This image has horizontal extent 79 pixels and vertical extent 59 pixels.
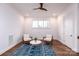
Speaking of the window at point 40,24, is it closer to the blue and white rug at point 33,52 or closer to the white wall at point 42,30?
the white wall at point 42,30

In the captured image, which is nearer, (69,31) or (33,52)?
(33,52)

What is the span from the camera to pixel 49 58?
0.71 meters

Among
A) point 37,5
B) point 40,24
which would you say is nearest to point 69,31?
point 37,5

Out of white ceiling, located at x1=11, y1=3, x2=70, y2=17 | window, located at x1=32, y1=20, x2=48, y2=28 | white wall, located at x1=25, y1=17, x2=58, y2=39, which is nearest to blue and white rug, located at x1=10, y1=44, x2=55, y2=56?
white ceiling, located at x1=11, y1=3, x2=70, y2=17

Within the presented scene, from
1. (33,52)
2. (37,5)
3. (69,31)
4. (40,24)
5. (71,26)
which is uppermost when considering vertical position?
(37,5)

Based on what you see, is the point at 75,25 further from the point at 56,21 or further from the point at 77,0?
the point at 56,21

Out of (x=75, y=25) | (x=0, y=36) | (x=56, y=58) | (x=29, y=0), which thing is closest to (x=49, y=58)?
(x=56, y=58)

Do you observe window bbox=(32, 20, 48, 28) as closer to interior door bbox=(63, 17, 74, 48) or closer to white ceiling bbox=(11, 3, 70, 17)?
white ceiling bbox=(11, 3, 70, 17)

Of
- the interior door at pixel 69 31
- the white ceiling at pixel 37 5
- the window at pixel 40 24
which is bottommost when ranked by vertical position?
the interior door at pixel 69 31

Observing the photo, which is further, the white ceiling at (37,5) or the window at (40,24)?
the window at (40,24)

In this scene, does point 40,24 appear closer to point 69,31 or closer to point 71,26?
point 69,31

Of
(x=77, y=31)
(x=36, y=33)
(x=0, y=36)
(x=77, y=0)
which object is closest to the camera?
(x=77, y=0)

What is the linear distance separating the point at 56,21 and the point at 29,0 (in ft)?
23.1

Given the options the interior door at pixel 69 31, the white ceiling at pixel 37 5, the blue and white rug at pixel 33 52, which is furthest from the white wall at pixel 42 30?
the blue and white rug at pixel 33 52
